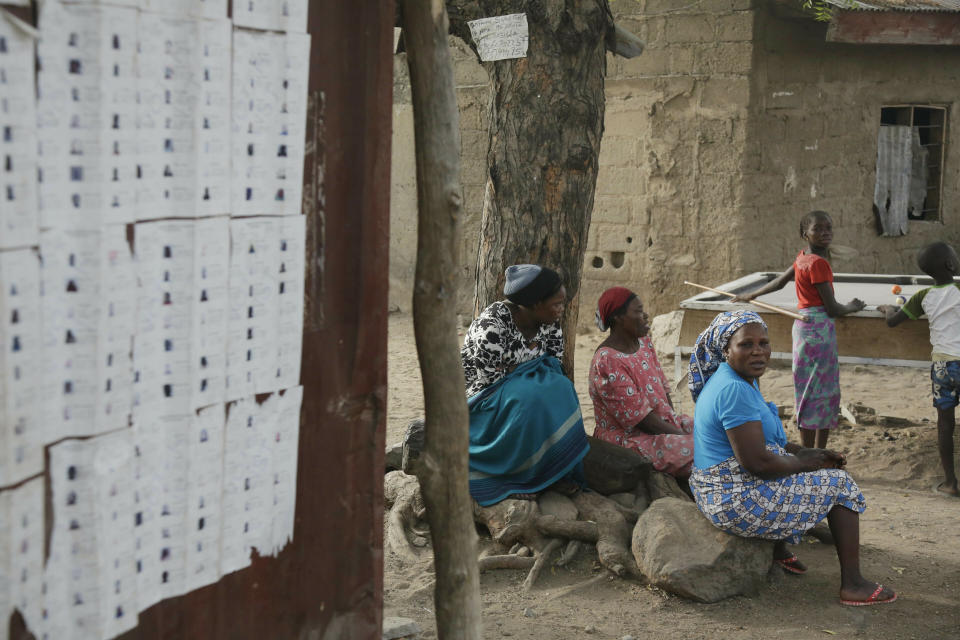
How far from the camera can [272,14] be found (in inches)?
84.8

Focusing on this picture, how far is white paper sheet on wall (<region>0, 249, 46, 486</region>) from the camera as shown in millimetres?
1692

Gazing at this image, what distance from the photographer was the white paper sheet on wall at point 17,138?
165cm

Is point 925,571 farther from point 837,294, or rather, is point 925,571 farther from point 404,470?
point 837,294

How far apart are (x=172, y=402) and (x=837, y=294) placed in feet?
19.9

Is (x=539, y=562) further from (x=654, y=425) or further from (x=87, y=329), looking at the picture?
(x=87, y=329)

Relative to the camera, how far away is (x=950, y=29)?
930 centimetres

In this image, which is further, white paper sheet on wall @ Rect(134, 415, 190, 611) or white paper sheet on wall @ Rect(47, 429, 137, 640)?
white paper sheet on wall @ Rect(134, 415, 190, 611)

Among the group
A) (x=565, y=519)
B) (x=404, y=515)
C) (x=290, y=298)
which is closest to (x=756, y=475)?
(x=565, y=519)

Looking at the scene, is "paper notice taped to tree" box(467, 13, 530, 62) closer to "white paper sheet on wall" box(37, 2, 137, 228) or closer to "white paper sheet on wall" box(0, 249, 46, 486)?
"white paper sheet on wall" box(37, 2, 137, 228)

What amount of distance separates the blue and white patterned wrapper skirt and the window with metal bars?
6839 millimetres

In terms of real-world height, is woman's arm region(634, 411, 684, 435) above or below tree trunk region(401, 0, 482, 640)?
below

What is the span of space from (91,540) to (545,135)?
3598mm

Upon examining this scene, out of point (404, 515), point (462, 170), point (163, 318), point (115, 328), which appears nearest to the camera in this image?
point (115, 328)

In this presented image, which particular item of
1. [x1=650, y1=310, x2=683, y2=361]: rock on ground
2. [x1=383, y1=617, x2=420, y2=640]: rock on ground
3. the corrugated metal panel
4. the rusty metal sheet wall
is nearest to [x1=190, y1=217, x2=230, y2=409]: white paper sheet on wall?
the rusty metal sheet wall
